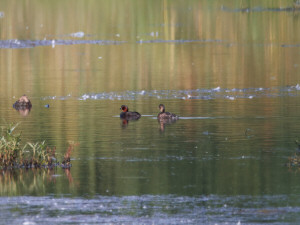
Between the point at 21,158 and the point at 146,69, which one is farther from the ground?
the point at 146,69

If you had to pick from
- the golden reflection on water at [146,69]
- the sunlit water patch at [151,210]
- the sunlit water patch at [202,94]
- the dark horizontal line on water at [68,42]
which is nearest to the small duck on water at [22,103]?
the golden reflection on water at [146,69]

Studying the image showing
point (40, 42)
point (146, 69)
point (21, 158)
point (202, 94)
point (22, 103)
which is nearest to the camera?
point (21, 158)

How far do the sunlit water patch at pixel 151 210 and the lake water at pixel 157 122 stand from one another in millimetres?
17

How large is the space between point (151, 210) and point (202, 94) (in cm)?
1635

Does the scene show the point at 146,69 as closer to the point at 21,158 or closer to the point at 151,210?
the point at 21,158

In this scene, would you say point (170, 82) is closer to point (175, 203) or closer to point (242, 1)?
point (175, 203)

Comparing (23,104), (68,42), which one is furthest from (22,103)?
(68,42)

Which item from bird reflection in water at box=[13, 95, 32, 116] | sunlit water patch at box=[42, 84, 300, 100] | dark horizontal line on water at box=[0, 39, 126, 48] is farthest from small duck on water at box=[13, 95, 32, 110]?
dark horizontal line on water at box=[0, 39, 126, 48]

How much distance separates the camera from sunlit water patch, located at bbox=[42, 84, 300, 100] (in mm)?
29234

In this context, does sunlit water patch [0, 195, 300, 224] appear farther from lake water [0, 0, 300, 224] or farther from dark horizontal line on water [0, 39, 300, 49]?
dark horizontal line on water [0, 39, 300, 49]

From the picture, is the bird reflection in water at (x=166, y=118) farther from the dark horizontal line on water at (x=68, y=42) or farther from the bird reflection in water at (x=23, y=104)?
the dark horizontal line on water at (x=68, y=42)

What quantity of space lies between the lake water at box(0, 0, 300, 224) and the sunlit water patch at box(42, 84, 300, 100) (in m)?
0.04

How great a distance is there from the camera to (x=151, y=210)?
1377 centimetres

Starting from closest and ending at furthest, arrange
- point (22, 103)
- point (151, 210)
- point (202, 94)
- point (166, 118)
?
1. point (151, 210)
2. point (166, 118)
3. point (22, 103)
4. point (202, 94)
